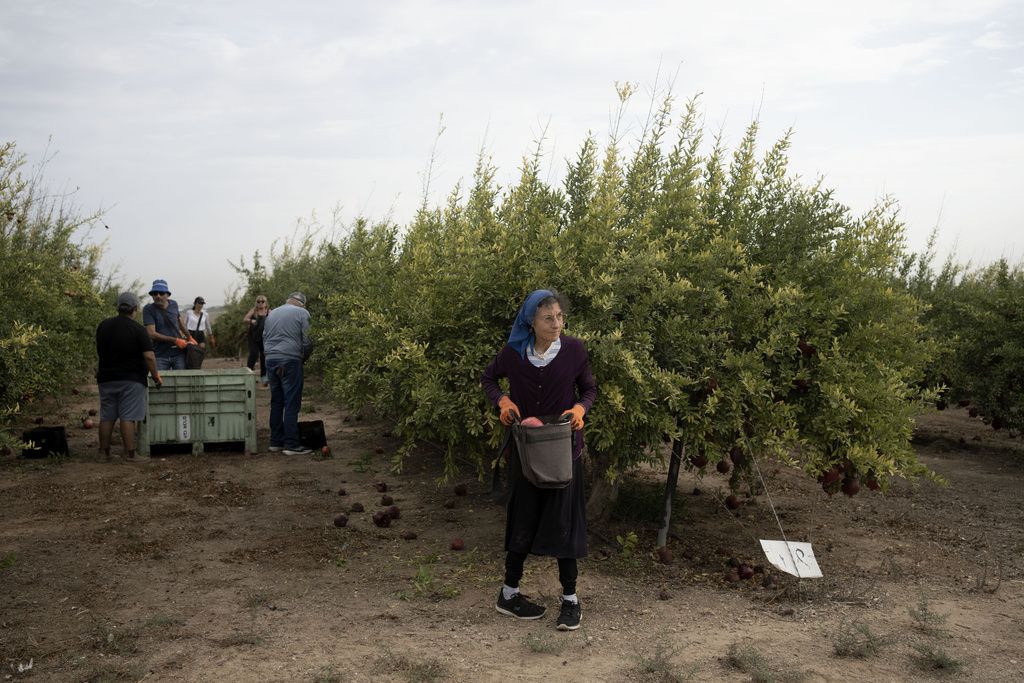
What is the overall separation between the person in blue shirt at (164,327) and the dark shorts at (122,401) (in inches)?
57.2

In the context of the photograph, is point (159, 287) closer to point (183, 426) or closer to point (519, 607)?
point (183, 426)

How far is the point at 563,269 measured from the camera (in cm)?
587

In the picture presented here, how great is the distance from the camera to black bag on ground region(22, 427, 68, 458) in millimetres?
9277

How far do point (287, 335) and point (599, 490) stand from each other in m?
4.55

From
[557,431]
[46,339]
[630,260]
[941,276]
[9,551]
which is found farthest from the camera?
[941,276]

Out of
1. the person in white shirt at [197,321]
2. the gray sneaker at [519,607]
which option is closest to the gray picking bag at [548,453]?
the gray sneaker at [519,607]

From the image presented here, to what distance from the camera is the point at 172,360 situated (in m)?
11.3

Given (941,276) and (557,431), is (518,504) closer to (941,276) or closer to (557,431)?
(557,431)

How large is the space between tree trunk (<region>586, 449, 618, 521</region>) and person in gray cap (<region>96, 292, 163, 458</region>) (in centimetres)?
488

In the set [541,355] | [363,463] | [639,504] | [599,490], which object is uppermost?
[541,355]

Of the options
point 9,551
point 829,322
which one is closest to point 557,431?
point 829,322

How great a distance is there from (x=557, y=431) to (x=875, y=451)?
2385 mm

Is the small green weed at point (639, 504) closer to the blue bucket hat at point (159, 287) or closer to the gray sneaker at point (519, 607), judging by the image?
the gray sneaker at point (519, 607)

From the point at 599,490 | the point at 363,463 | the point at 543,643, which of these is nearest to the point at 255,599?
the point at 543,643
